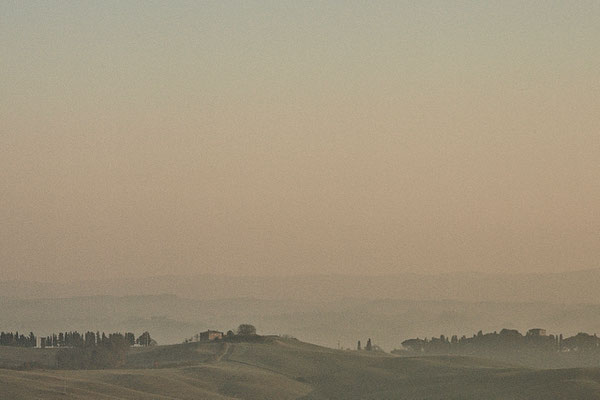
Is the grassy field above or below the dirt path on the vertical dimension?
below

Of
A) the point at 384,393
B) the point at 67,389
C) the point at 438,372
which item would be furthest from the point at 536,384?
the point at 67,389

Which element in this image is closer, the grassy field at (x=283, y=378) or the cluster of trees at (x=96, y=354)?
the grassy field at (x=283, y=378)

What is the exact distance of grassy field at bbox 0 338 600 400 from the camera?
106625 mm

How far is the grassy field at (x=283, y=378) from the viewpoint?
107 meters

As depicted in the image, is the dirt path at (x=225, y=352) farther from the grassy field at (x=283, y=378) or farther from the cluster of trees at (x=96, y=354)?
the cluster of trees at (x=96, y=354)

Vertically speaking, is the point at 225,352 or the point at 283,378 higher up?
the point at 225,352

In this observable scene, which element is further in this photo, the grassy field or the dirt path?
the dirt path

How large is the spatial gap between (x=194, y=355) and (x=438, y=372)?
122ft

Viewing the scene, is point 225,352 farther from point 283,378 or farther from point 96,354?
point 283,378

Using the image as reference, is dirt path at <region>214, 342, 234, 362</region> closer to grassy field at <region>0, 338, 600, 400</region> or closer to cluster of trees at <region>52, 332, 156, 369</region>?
grassy field at <region>0, 338, 600, 400</region>

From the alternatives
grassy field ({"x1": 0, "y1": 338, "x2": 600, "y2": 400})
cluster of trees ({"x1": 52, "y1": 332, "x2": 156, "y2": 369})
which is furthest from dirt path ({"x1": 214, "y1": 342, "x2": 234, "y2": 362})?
cluster of trees ({"x1": 52, "y1": 332, "x2": 156, "y2": 369})

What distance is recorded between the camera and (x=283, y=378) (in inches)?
5536

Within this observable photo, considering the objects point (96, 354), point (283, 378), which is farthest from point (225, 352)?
point (283, 378)

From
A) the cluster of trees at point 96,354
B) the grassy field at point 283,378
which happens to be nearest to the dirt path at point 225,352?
the grassy field at point 283,378
